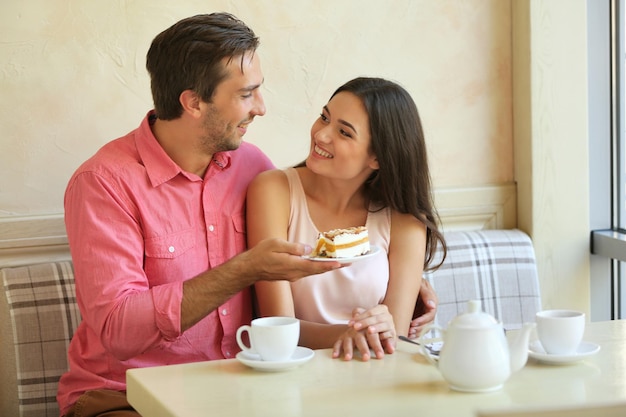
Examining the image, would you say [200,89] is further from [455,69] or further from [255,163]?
[455,69]

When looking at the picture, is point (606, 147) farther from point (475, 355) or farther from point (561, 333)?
point (475, 355)

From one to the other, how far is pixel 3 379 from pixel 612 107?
207 cm

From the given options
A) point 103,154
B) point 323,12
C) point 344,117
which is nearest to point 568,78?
point 323,12

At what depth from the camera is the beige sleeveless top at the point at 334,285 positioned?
2.28 metres

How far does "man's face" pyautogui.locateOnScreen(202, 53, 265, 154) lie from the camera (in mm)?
2188

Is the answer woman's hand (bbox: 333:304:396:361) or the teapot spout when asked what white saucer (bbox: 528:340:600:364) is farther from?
woman's hand (bbox: 333:304:396:361)

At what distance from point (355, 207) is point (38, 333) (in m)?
0.87

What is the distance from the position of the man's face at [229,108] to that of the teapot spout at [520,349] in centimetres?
93

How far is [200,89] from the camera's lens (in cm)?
218

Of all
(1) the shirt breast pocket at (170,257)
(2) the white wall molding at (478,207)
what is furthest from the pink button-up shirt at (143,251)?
(2) the white wall molding at (478,207)

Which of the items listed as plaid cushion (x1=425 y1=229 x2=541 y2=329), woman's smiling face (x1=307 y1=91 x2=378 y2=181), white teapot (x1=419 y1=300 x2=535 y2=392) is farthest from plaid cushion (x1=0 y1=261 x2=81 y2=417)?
white teapot (x1=419 y1=300 x2=535 y2=392)

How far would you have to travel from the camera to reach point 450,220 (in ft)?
9.71

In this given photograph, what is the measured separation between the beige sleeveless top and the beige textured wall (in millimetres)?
498

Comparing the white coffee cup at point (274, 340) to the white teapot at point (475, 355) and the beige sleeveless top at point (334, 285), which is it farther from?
the beige sleeveless top at point (334, 285)
